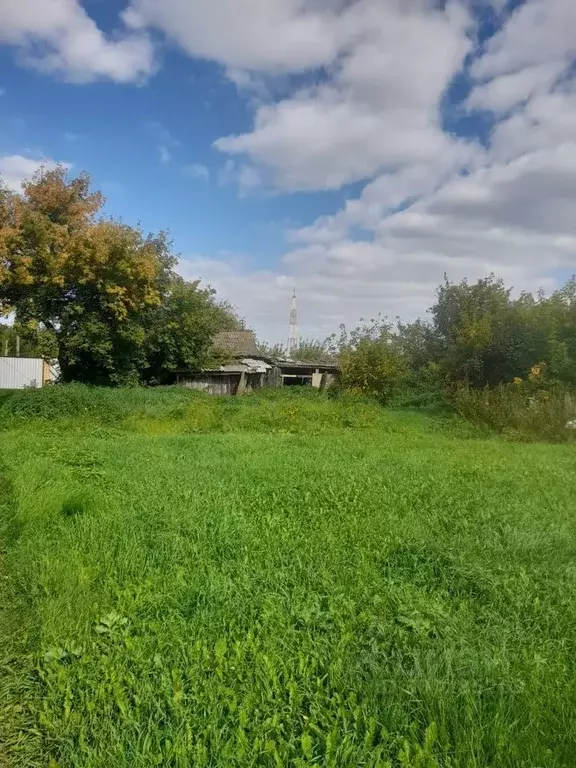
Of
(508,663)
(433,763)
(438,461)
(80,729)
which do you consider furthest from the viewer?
(438,461)

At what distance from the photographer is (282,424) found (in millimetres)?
15938

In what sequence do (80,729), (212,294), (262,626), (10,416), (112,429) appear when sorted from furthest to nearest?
(212,294) < (10,416) < (112,429) < (262,626) < (80,729)

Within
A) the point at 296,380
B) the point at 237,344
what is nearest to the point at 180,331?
the point at 237,344

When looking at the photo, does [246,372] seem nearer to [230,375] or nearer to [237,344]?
[230,375]

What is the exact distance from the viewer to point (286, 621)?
3.44 m

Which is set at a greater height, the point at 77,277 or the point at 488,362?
the point at 77,277

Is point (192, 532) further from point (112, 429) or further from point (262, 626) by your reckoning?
point (112, 429)

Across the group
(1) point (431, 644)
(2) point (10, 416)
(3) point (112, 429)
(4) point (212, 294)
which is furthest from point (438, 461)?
(4) point (212, 294)

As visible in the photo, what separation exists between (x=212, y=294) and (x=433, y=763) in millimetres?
23665

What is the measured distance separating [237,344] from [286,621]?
29510 millimetres

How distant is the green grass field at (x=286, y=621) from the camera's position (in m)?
2.49

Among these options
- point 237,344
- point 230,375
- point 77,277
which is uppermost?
point 77,277

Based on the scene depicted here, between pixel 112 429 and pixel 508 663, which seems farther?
pixel 112 429

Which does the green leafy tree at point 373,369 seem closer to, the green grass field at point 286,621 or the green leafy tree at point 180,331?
the green leafy tree at point 180,331
